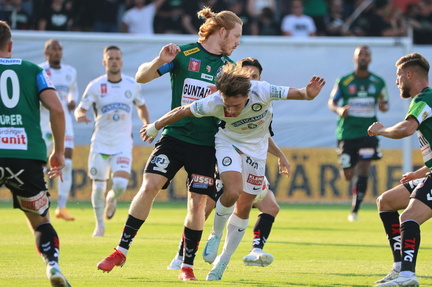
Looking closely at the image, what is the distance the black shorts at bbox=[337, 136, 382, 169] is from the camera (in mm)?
16031

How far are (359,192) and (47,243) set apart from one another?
9.93 m

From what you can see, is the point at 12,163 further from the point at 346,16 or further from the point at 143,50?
the point at 346,16

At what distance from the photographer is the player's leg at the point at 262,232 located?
9141mm

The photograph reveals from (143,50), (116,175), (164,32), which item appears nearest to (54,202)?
(143,50)

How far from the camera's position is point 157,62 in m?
8.12

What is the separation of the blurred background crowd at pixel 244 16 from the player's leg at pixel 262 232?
12104 mm

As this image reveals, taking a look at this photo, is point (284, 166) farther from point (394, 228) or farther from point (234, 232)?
point (394, 228)

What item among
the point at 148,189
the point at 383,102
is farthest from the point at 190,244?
the point at 383,102

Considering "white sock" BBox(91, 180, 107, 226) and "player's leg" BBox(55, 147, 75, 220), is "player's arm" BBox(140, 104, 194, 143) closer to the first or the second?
"white sock" BBox(91, 180, 107, 226)

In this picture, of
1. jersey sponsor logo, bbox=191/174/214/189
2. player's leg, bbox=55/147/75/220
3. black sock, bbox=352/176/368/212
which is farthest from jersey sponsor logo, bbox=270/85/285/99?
black sock, bbox=352/176/368/212

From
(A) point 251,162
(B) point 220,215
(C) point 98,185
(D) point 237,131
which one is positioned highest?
(D) point 237,131

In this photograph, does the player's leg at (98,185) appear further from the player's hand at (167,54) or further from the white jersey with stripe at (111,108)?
the player's hand at (167,54)

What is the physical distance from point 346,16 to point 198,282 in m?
17.8

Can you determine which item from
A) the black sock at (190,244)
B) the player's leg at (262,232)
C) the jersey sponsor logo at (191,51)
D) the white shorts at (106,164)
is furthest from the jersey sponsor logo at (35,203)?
the white shorts at (106,164)
